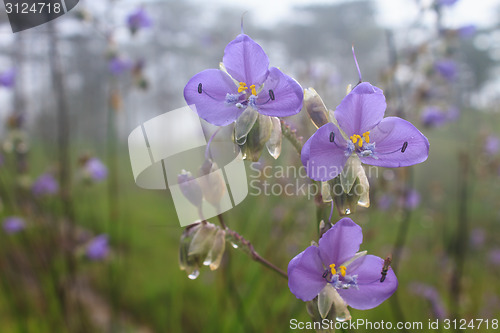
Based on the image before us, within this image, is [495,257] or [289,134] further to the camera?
[495,257]

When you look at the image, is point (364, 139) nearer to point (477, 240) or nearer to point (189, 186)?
point (189, 186)

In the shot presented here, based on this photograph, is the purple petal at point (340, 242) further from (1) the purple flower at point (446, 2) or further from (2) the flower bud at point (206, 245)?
(1) the purple flower at point (446, 2)

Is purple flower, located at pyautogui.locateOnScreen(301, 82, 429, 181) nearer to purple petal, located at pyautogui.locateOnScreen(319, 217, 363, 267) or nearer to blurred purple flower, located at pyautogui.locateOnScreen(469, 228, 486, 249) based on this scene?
purple petal, located at pyautogui.locateOnScreen(319, 217, 363, 267)

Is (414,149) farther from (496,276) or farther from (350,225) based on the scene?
(496,276)

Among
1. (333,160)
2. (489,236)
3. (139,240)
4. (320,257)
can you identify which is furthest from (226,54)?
(489,236)

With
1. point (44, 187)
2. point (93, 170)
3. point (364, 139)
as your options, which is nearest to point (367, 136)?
point (364, 139)

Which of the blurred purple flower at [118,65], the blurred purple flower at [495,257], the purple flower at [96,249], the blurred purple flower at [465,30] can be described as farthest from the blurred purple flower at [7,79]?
the blurred purple flower at [495,257]

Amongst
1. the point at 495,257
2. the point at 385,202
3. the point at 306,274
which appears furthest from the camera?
the point at 495,257
